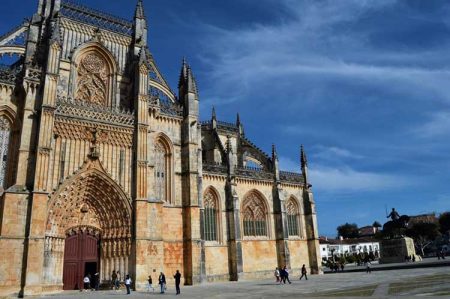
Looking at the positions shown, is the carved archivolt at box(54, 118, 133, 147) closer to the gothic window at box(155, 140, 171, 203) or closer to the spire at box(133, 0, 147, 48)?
the gothic window at box(155, 140, 171, 203)

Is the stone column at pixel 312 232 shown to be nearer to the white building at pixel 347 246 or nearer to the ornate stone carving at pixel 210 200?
the ornate stone carving at pixel 210 200

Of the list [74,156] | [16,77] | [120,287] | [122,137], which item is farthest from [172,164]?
[16,77]

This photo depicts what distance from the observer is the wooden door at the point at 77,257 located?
2295 centimetres

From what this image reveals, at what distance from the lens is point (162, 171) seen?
2811cm

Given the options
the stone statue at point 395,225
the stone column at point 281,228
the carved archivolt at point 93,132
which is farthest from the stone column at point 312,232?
the carved archivolt at point 93,132

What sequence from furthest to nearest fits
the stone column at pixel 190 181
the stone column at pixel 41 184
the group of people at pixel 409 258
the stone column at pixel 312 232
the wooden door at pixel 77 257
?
1. the group of people at pixel 409 258
2. the stone column at pixel 312 232
3. the stone column at pixel 190 181
4. the wooden door at pixel 77 257
5. the stone column at pixel 41 184

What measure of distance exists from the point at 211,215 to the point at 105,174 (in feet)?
35.9

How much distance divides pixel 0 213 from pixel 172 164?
11.7 metres

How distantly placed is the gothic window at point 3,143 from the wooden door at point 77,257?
18.0ft

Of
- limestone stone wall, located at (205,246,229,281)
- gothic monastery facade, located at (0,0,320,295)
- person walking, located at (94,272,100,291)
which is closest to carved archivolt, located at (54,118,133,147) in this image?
gothic monastery facade, located at (0,0,320,295)

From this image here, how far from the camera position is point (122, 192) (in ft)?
80.6

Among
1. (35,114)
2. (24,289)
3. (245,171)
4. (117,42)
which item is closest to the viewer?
(24,289)

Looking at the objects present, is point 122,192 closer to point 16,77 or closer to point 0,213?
point 0,213

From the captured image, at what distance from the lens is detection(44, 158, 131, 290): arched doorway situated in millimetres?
22312
